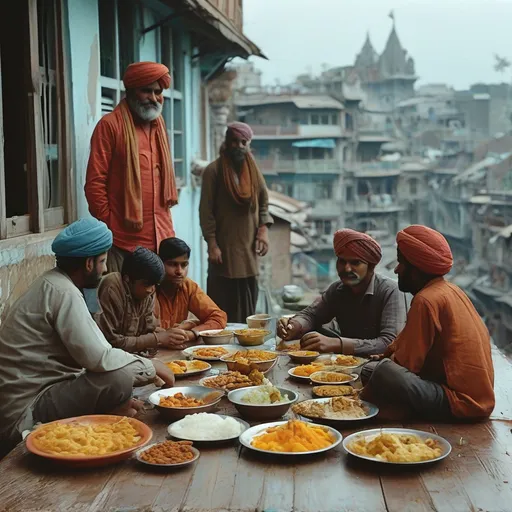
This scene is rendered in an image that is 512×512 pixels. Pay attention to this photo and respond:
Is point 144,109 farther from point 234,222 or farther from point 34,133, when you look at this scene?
point 234,222

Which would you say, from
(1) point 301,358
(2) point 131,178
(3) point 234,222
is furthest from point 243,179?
(1) point 301,358

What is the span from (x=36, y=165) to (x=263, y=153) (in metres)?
39.8

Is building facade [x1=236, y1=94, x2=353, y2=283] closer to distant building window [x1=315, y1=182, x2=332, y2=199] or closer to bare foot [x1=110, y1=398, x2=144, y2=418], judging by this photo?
distant building window [x1=315, y1=182, x2=332, y2=199]

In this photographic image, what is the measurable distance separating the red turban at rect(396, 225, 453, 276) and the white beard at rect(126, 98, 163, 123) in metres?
2.98

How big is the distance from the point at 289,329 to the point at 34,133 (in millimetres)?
2280

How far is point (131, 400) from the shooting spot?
3.87 m

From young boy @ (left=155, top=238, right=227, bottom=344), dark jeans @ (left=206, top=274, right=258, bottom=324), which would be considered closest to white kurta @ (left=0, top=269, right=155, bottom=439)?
young boy @ (left=155, top=238, right=227, bottom=344)

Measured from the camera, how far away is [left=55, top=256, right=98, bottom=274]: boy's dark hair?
12.8 ft

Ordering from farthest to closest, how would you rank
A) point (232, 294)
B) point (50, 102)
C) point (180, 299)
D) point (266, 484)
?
point (232, 294), point (50, 102), point (180, 299), point (266, 484)

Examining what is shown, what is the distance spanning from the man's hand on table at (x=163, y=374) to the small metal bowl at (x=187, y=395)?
14 cm

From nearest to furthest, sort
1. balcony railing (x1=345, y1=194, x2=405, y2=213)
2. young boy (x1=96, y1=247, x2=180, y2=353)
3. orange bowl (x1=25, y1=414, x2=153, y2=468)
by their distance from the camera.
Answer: orange bowl (x1=25, y1=414, x2=153, y2=468) → young boy (x1=96, y1=247, x2=180, y2=353) → balcony railing (x1=345, y1=194, x2=405, y2=213)

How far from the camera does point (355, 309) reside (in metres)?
5.41

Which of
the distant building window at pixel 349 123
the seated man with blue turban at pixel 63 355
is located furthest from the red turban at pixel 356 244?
the distant building window at pixel 349 123

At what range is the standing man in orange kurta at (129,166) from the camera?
20.6 ft
